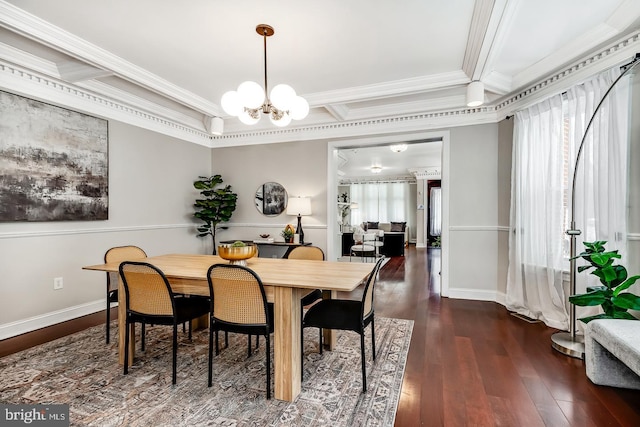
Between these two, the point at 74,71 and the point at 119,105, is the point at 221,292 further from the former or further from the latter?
the point at 119,105

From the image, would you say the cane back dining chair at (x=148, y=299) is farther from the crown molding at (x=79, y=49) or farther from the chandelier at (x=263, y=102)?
the crown molding at (x=79, y=49)

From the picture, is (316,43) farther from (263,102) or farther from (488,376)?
(488,376)

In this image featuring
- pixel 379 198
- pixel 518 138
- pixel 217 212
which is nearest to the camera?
pixel 518 138

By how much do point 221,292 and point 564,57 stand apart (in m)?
3.57

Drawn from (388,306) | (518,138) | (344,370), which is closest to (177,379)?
(344,370)

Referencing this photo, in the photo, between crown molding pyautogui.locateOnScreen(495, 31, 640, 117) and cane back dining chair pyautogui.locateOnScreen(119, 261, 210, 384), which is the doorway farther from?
cane back dining chair pyautogui.locateOnScreen(119, 261, 210, 384)

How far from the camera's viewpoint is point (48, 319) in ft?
10.9

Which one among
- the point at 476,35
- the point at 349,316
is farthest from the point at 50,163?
the point at 476,35

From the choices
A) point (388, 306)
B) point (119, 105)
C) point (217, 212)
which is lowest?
point (388, 306)

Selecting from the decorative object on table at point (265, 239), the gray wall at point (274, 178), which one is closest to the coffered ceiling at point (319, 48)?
the gray wall at point (274, 178)

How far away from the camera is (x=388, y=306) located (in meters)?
4.03

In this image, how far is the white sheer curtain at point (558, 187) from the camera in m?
2.60

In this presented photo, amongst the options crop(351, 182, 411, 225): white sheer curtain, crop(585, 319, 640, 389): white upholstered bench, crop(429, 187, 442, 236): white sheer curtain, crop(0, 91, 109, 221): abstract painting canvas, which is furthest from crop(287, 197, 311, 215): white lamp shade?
crop(351, 182, 411, 225): white sheer curtain

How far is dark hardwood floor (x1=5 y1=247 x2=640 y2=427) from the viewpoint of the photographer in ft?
6.06
